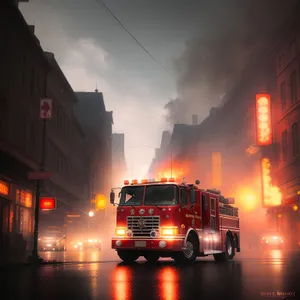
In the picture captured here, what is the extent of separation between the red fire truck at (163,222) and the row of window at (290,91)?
27.7m

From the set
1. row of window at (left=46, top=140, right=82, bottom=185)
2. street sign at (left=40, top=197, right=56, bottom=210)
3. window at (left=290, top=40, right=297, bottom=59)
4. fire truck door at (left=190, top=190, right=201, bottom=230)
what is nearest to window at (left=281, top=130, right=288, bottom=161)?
window at (left=290, top=40, right=297, bottom=59)

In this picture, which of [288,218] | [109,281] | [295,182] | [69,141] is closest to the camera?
[109,281]

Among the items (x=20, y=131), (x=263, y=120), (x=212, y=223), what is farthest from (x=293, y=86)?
(x=212, y=223)

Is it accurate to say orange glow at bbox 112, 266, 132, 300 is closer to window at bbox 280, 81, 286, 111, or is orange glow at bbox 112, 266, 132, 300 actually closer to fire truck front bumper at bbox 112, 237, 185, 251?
fire truck front bumper at bbox 112, 237, 185, 251

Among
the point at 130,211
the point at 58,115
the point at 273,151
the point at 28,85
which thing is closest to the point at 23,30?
the point at 28,85

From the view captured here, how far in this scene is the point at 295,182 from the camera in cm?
4456

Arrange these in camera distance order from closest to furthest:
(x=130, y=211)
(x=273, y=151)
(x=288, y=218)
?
(x=130, y=211)
(x=288, y=218)
(x=273, y=151)

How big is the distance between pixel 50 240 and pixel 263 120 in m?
20.8

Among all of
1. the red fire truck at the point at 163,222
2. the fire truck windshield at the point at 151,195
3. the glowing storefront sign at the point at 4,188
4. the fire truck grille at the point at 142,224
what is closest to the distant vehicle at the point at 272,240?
the glowing storefront sign at the point at 4,188

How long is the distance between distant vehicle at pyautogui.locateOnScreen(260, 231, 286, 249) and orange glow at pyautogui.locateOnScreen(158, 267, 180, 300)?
95.5 feet

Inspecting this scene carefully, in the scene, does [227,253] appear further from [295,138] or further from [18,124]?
[295,138]

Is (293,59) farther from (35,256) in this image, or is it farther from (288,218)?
(35,256)

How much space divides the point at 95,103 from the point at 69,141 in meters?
53.9

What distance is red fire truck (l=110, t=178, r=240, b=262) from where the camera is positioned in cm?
1841
